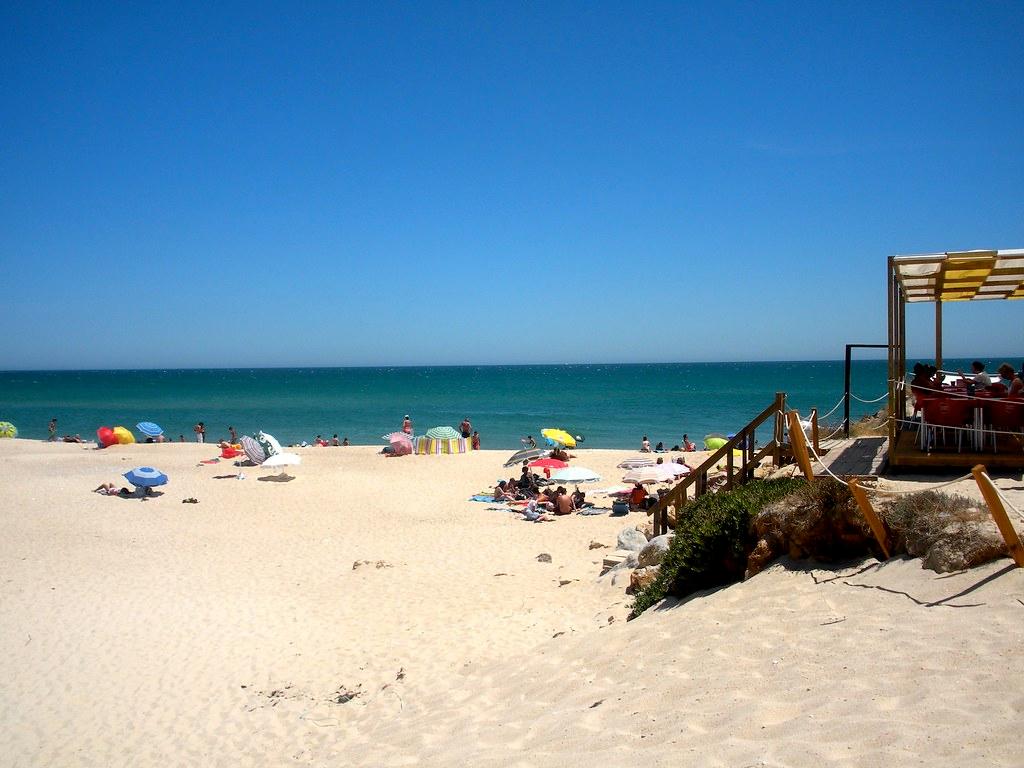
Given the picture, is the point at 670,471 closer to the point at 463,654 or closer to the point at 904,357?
the point at 904,357

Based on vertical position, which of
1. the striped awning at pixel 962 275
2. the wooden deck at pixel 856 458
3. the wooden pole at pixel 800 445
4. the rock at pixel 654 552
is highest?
the striped awning at pixel 962 275

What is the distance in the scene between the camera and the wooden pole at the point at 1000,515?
176 inches

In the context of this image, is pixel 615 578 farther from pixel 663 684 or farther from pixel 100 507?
pixel 100 507

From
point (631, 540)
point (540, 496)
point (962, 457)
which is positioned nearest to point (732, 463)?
point (631, 540)

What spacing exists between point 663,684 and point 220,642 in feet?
20.9

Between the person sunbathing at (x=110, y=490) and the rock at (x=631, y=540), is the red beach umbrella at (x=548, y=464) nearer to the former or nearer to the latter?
the rock at (x=631, y=540)

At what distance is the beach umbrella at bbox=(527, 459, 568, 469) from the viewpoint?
20031 mm

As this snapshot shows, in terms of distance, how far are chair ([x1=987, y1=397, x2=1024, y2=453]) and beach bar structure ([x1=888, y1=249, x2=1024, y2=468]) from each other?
5 cm

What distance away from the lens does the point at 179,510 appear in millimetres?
17297

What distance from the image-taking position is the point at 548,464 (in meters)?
20.2

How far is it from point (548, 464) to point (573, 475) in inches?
46.5

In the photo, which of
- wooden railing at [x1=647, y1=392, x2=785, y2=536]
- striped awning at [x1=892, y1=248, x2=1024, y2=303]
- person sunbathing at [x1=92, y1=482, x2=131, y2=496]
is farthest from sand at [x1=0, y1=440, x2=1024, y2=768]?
striped awning at [x1=892, y1=248, x2=1024, y2=303]

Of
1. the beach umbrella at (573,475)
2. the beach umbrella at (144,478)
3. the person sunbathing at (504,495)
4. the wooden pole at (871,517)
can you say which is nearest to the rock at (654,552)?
the wooden pole at (871,517)

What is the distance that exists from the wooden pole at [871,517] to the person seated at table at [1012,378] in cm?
474
